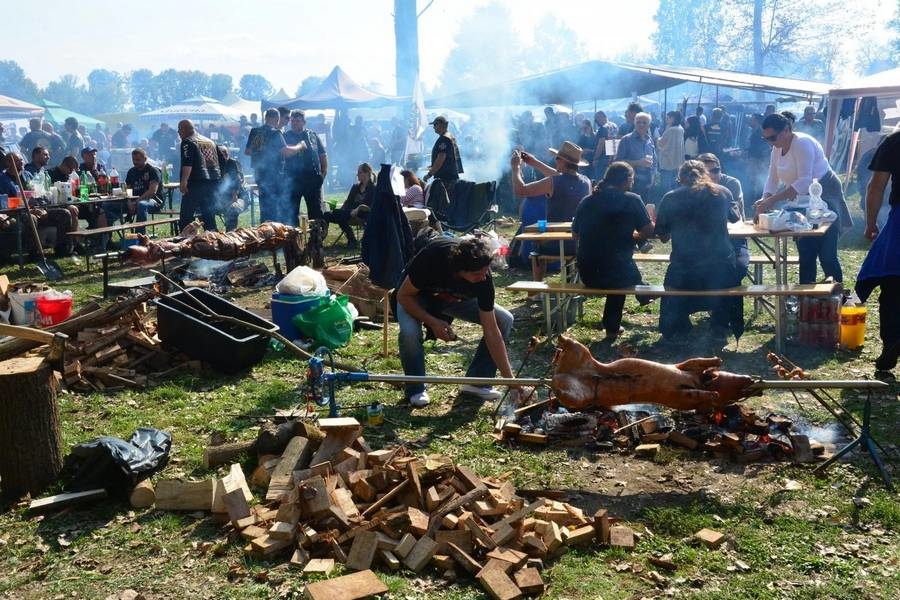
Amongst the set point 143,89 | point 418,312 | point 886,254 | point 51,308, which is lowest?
point 51,308

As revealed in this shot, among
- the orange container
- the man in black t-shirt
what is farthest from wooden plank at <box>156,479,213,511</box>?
the man in black t-shirt

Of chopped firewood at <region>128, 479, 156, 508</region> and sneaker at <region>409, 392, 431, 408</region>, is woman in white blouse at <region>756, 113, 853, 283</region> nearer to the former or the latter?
sneaker at <region>409, 392, 431, 408</region>

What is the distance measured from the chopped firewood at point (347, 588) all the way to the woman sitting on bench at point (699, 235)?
440cm

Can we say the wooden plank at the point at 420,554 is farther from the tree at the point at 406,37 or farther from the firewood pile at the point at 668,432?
the tree at the point at 406,37

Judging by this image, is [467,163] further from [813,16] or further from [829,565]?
[813,16]

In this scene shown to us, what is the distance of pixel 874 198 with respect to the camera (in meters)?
6.27

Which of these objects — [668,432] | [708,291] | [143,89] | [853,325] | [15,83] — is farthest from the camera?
[143,89]

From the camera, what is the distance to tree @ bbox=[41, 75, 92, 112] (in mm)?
105656

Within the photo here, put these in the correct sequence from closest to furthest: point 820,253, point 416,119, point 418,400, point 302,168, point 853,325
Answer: point 418,400
point 853,325
point 820,253
point 302,168
point 416,119

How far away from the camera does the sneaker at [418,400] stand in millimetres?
5949

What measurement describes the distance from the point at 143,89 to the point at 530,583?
123 meters

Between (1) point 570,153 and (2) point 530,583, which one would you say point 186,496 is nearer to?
(2) point 530,583

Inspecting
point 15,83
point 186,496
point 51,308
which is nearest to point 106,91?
point 15,83

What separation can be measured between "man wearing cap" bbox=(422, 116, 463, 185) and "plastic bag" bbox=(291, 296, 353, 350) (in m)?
5.87
